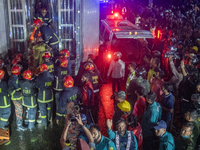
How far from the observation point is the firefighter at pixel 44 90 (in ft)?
19.4

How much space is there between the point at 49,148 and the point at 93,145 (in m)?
2.25

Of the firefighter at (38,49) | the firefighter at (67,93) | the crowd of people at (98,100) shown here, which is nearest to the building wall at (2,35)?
the crowd of people at (98,100)

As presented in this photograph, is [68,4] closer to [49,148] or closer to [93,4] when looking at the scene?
[93,4]

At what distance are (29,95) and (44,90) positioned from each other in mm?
426

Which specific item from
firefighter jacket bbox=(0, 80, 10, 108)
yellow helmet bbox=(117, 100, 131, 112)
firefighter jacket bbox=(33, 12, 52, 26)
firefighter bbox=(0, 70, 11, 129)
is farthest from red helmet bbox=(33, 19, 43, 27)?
yellow helmet bbox=(117, 100, 131, 112)

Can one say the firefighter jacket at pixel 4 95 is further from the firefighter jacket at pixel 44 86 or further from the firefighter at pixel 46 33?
the firefighter at pixel 46 33

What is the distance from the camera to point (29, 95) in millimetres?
5840

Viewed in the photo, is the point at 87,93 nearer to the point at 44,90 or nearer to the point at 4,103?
the point at 44,90

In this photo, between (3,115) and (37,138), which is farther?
(3,115)

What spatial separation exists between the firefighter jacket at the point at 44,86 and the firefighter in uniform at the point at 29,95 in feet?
0.58

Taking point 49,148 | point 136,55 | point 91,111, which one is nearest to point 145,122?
point 91,111

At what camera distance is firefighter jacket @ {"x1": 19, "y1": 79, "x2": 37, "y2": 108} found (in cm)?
572

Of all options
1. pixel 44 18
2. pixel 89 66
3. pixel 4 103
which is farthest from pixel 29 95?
pixel 44 18

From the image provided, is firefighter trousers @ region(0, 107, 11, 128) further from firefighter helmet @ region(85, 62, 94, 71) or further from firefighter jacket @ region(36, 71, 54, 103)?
firefighter helmet @ region(85, 62, 94, 71)
